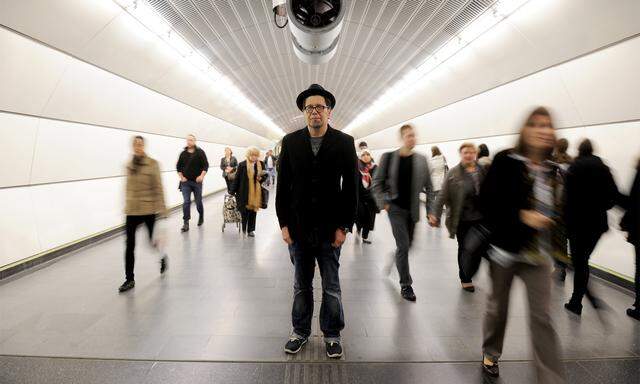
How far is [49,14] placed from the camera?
4.72 metres

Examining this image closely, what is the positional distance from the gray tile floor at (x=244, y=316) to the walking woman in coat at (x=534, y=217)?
2.99 ft

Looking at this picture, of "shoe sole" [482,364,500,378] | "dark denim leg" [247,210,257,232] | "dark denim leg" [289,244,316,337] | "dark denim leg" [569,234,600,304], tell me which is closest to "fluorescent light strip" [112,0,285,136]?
"dark denim leg" [247,210,257,232]

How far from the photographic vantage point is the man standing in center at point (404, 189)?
4.00 metres

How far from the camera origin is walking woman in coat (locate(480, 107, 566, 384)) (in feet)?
6.97

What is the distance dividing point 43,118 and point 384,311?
20.2ft

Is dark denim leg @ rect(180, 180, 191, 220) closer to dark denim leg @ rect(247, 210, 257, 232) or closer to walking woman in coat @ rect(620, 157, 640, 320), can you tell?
dark denim leg @ rect(247, 210, 257, 232)

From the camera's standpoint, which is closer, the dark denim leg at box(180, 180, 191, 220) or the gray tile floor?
the gray tile floor

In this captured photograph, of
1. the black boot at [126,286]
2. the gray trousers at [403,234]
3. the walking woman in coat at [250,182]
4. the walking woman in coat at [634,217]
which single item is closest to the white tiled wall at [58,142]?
the black boot at [126,286]

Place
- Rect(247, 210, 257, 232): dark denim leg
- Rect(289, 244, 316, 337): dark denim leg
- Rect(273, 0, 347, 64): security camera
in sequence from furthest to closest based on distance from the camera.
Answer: Rect(247, 210, 257, 232): dark denim leg < Rect(273, 0, 347, 64): security camera < Rect(289, 244, 316, 337): dark denim leg

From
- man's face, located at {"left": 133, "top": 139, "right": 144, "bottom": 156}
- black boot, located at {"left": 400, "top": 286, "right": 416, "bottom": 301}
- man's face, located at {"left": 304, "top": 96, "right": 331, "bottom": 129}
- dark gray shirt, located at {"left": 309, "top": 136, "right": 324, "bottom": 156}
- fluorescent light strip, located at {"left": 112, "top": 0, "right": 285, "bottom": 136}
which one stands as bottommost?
black boot, located at {"left": 400, "top": 286, "right": 416, "bottom": 301}

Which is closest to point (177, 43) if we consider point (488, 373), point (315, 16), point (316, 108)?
point (315, 16)

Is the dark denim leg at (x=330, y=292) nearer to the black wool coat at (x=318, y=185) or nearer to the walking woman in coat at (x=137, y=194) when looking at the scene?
the black wool coat at (x=318, y=185)

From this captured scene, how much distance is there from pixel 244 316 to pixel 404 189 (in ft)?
7.82

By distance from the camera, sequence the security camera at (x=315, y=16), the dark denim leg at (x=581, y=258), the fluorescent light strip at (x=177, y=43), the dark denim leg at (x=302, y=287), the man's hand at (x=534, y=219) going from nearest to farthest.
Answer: the man's hand at (x=534, y=219) → the dark denim leg at (x=302, y=287) → the dark denim leg at (x=581, y=258) → the security camera at (x=315, y=16) → the fluorescent light strip at (x=177, y=43)
